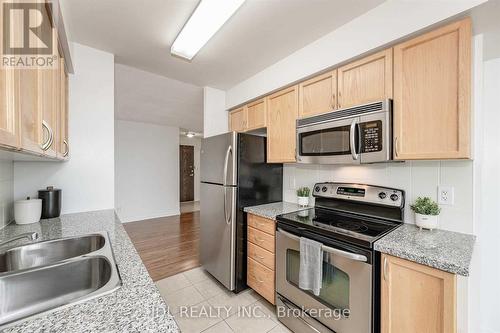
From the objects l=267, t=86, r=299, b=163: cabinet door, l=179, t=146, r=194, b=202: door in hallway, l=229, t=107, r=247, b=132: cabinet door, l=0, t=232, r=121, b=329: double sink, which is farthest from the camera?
l=179, t=146, r=194, b=202: door in hallway

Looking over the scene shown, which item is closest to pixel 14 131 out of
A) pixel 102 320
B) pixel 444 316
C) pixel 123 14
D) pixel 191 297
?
pixel 102 320

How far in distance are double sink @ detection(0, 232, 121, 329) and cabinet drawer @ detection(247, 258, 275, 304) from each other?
4.48 ft

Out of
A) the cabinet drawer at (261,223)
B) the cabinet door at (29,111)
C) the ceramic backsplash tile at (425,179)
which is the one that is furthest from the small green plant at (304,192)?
→ the cabinet door at (29,111)

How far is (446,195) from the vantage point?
1418 mm

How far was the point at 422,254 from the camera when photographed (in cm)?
105

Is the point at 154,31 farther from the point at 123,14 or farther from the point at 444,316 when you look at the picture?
the point at 444,316

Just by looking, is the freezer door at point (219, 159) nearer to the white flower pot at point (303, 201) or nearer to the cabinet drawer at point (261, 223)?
the cabinet drawer at point (261, 223)

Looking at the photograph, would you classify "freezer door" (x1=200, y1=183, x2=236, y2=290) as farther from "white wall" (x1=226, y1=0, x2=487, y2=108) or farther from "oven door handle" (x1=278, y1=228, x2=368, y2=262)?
"white wall" (x1=226, y1=0, x2=487, y2=108)

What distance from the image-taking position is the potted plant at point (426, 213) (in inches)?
54.1

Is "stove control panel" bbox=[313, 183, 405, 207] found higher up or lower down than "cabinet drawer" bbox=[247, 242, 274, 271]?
higher up

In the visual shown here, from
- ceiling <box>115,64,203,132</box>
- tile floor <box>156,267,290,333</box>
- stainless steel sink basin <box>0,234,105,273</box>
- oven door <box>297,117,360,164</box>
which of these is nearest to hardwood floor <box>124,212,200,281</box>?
tile floor <box>156,267,290,333</box>

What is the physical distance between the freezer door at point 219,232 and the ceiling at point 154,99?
5.06ft

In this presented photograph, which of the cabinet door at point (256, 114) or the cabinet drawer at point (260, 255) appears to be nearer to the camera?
the cabinet drawer at point (260, 255)

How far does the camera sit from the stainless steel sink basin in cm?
105
